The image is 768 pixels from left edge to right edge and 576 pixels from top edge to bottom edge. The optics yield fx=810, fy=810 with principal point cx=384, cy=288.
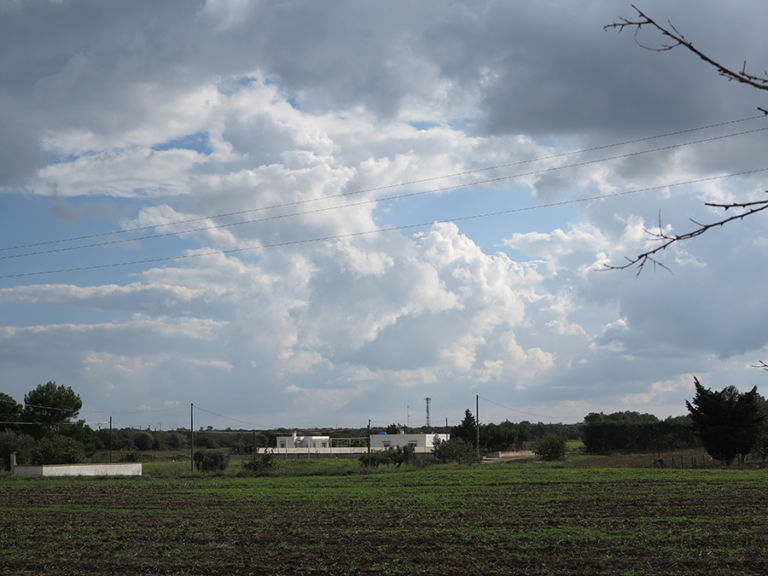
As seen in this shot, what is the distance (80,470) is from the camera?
61375 millimetres

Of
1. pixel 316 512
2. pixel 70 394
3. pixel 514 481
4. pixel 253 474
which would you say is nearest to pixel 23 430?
pixel 70 394

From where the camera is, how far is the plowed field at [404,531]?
15.4m

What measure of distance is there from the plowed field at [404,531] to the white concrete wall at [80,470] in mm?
24563

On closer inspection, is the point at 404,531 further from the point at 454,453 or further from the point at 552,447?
the point at 552,447

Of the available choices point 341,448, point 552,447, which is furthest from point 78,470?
point 341,448

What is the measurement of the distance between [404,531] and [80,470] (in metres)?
48.2

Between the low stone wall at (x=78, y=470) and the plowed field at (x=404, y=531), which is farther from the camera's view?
the low stone wall at (x=78, y=470)

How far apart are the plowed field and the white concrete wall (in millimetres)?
24563

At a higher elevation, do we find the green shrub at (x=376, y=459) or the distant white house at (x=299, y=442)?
the green shrub at (x=376, y=459)

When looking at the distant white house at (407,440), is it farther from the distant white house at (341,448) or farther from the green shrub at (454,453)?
the green shrub at (454,453)

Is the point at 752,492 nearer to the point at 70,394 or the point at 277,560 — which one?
the point at 277,560

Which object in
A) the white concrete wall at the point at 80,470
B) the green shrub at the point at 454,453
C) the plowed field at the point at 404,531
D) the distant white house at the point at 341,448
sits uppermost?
the plowed field at the point at 404,531

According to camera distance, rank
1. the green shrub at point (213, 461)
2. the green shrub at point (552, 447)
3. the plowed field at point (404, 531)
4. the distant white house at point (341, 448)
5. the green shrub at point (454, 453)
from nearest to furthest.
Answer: the plowed field at point (404, 531), the green shrub at point (213, 461), the green shrub at point (454, 453), the green shrub at point (552, 447), the distant white house at point (341, 448)

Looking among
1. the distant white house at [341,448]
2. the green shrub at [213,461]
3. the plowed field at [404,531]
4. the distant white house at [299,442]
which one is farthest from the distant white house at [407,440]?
the plowed field at [404,531]
